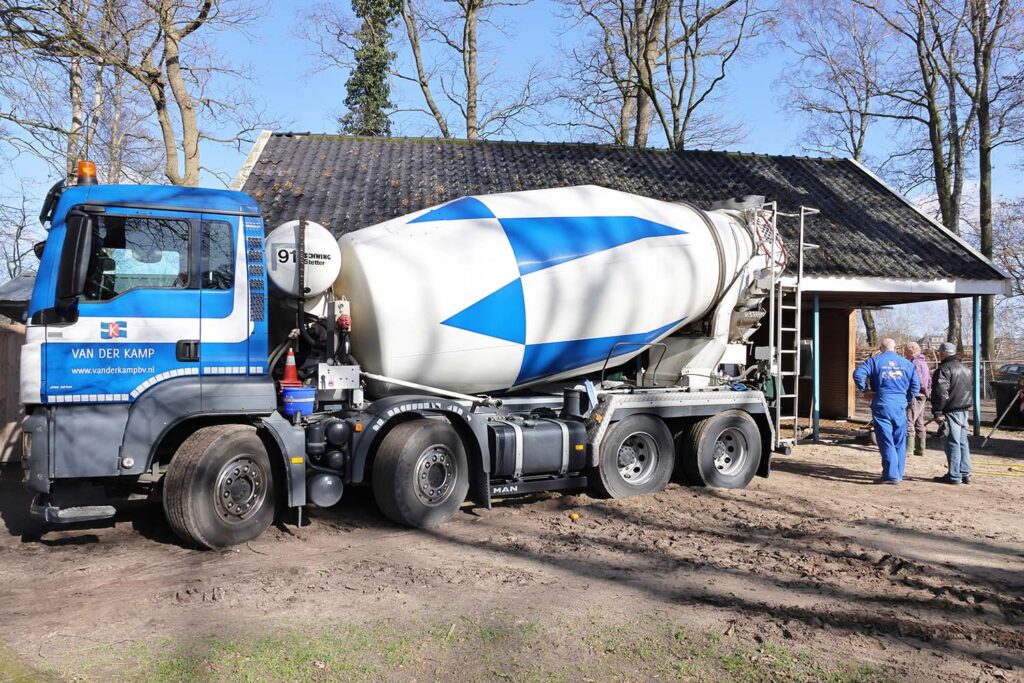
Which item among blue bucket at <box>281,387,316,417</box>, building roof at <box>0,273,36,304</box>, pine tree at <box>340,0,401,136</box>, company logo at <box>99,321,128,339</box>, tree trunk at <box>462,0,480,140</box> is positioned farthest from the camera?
pine tree at <box>340,0,401,136</box>

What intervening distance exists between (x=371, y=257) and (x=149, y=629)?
144 inches

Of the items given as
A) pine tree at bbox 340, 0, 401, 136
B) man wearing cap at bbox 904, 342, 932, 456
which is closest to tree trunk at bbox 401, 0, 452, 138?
pine tree at bbox 340, 0, 401, 136

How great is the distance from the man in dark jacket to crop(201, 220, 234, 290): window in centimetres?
839

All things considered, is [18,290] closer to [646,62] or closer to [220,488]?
[220,488]

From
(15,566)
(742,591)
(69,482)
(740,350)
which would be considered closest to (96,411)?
(69,482)

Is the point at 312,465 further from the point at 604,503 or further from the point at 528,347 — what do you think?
the point at 604,503

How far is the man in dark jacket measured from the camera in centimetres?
1008

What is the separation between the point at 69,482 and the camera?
20.5ft

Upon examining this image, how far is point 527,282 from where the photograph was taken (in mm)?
8164

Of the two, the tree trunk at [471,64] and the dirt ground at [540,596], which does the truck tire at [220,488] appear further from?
the tree trunk at [471,64]

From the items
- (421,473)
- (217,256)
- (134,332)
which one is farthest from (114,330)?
(421,473)

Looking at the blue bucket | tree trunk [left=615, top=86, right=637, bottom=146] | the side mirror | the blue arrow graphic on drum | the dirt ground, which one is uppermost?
tree trunk [left=615, top=86, right=637, bottom=146]

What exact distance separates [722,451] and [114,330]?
654 cm

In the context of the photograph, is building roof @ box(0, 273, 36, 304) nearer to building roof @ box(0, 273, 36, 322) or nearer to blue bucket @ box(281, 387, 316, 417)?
building roof @ box(0, 273, 36, 322)
